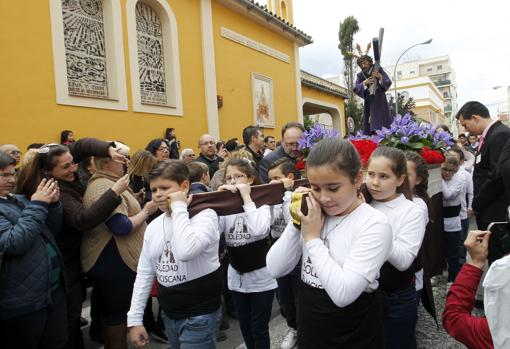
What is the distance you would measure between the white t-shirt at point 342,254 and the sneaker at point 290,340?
2020mm

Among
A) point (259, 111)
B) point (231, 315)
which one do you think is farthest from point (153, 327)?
point (259, 111)

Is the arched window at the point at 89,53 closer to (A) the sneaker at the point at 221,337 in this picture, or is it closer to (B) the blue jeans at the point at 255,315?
(A) the sneaker at the point at 221,337

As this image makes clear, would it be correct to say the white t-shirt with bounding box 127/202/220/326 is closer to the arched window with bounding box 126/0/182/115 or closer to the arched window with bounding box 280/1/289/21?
the arched window with bounding box 126/0/182/115

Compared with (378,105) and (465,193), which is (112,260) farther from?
(465,193)

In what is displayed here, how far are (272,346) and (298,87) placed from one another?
12287 mm

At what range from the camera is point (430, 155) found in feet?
12.0

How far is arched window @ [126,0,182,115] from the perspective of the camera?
830cm

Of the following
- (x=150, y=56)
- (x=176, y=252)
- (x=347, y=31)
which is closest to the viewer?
(x=176, y=252)

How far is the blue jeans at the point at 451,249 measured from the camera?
4840 mm

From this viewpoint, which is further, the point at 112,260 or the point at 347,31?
the point at 347,31

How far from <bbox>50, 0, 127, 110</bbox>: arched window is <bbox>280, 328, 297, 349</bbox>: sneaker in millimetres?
5779

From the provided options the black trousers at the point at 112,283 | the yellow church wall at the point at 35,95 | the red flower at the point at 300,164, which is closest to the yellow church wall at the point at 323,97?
the yellow church wall at the point at 35,95

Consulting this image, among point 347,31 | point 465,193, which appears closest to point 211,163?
point 465,193

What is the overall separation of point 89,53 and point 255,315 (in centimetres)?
677
